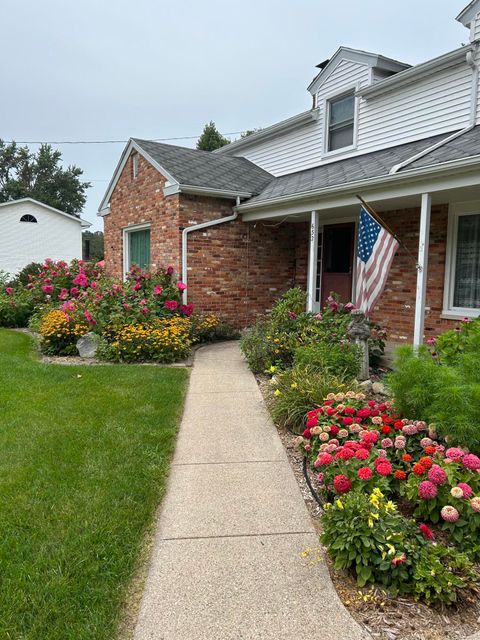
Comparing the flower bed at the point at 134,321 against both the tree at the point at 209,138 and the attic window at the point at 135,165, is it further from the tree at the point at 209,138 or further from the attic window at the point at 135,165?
the tree at the point at 209,138

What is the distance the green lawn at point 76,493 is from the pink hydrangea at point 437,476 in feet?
5.69

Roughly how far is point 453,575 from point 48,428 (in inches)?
144

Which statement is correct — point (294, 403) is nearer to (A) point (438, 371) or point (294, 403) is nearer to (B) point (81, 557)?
(A) point (438, 371)

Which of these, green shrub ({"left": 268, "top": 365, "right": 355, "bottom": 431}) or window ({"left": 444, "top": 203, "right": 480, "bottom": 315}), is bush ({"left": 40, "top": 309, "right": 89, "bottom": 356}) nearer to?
green shrub ({"left": 268, "top": 365, "right": 355, "bottom": 431})

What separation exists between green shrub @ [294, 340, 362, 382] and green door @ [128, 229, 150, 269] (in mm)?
6478

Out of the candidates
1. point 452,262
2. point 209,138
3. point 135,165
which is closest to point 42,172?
point 209,138

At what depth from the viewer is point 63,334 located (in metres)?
8.49

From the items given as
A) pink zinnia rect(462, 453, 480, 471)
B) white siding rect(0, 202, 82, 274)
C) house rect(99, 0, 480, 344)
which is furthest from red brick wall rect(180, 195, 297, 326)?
white siding rect(0, 202, 82, 274)

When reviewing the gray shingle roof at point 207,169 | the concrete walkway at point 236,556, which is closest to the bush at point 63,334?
the gray shingle roof at point 207,169

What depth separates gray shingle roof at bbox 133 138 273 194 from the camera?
10141 mm

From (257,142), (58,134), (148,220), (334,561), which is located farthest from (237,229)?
(58,134)

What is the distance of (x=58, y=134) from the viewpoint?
36125 mm

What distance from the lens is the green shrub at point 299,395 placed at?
4.80m

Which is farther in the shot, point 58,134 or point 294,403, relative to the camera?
point 58,134
